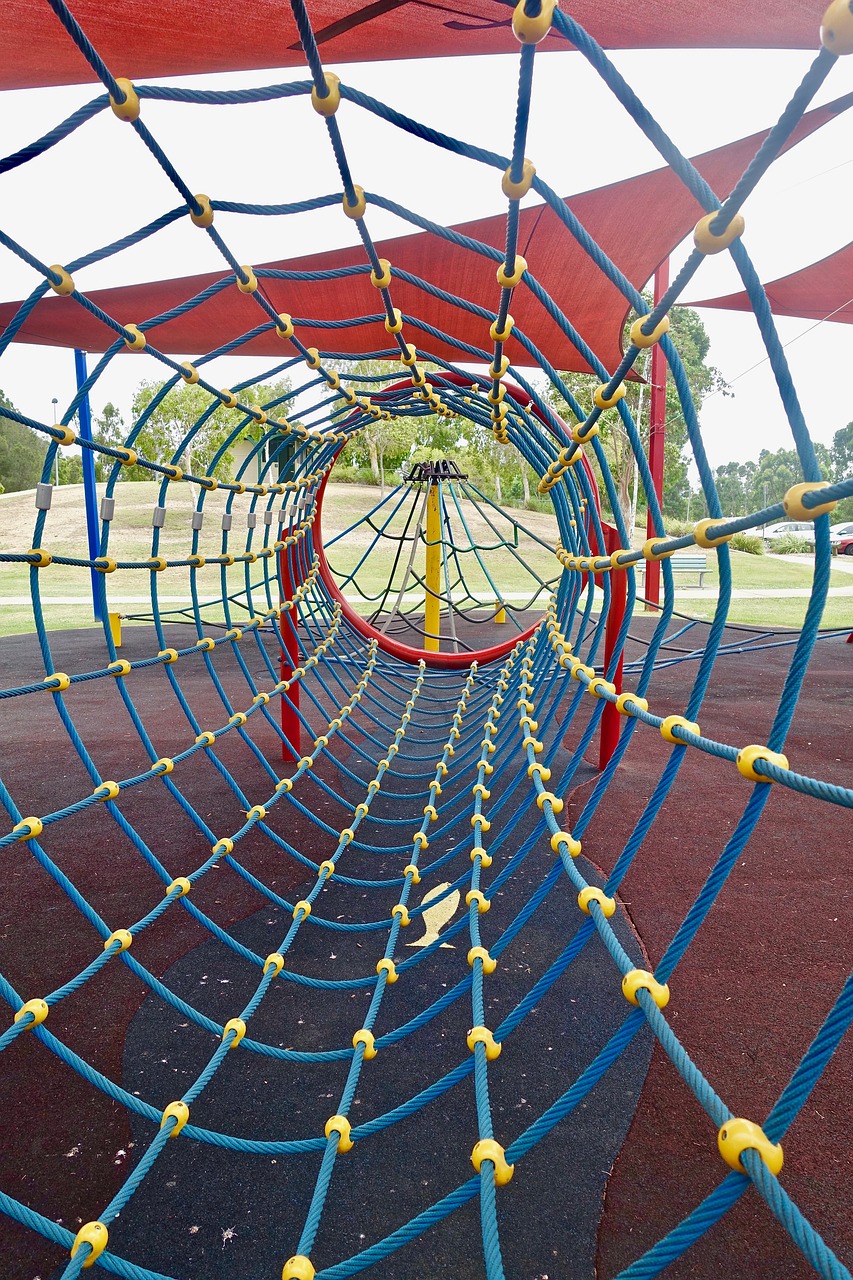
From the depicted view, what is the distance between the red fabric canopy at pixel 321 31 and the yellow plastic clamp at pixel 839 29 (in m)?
1.75

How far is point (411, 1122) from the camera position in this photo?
1233 millimetres

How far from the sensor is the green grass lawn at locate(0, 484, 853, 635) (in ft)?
26.0

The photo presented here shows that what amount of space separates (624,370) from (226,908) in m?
1.58

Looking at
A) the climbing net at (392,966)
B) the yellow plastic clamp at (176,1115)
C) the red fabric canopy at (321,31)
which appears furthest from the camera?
the red fabric canopy at (321,31)

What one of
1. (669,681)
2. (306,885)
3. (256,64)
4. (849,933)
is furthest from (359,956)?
A: (669,681)

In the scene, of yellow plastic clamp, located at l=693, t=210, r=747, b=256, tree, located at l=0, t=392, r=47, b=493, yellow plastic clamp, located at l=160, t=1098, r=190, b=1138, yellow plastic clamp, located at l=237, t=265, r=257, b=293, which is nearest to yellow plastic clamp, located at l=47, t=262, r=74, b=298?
yellow plastic clamp, located at l=237, t=265, r=257, b=293

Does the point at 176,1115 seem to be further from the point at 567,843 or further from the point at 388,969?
the point at 567,843

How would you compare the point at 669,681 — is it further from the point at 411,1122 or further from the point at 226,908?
the point at 411,1122

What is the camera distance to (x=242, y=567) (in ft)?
45.6

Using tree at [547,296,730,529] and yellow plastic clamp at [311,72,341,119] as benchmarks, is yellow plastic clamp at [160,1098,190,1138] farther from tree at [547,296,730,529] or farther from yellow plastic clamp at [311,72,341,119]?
tree at [547,296,730,529]

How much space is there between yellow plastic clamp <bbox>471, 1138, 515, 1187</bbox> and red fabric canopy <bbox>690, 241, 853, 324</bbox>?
4.21 meters

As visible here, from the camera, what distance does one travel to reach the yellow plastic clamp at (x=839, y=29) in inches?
19.0

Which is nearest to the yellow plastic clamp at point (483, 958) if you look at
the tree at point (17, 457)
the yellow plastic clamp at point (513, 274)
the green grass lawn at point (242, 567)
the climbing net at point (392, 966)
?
the climbing net at point (392, 966)

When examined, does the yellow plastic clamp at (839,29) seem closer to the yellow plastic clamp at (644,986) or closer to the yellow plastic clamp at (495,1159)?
the yellow plastic clamp at (644,986)
